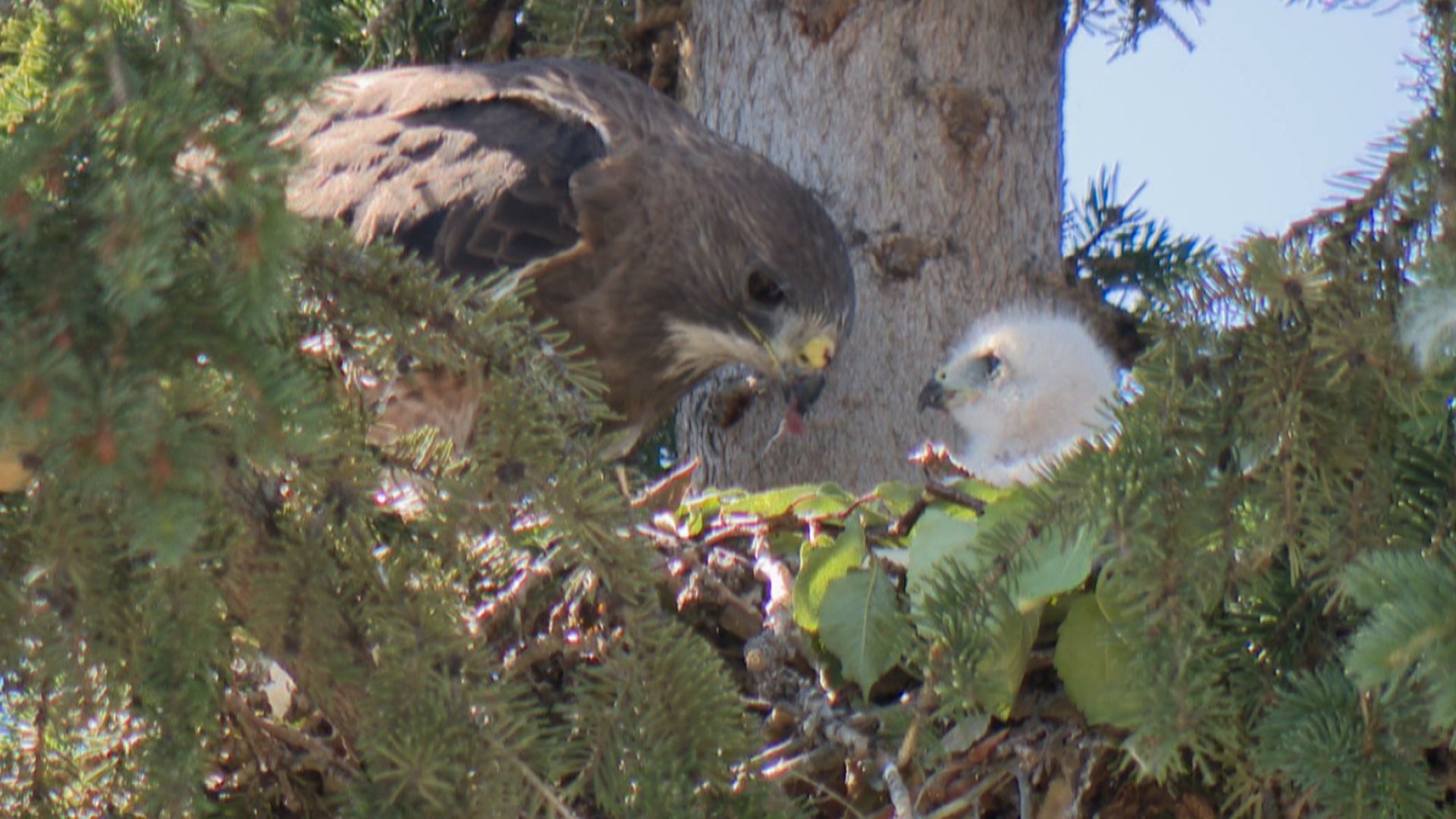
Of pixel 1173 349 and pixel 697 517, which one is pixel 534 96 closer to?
pixel 697 517

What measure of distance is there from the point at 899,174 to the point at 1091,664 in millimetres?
2330

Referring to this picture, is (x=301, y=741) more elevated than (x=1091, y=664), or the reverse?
A: (x=1091, y=664)

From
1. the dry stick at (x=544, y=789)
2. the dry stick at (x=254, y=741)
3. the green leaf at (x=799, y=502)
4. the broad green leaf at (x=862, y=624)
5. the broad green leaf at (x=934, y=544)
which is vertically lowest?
the dry stick at (x=254, y=741)

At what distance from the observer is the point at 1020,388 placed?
4.12m

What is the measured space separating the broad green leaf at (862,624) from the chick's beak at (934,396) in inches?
55.5

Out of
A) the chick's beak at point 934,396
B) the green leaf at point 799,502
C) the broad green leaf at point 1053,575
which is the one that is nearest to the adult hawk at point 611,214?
the chick's beak at point 934,396

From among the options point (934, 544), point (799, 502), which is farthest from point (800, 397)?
point (934, 544)

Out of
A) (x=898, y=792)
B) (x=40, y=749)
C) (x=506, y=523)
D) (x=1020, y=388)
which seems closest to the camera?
(x=506, y=523)

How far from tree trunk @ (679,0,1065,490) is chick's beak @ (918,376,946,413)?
0.62 ft

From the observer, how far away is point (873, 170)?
4719mm

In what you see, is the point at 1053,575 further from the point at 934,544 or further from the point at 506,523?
the point at 506,523

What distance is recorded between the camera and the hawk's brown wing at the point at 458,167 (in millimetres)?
4156

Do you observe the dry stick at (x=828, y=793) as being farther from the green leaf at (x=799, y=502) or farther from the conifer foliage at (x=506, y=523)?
the green leaf at (x=799, y=502)

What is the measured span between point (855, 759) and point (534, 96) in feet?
7.78
